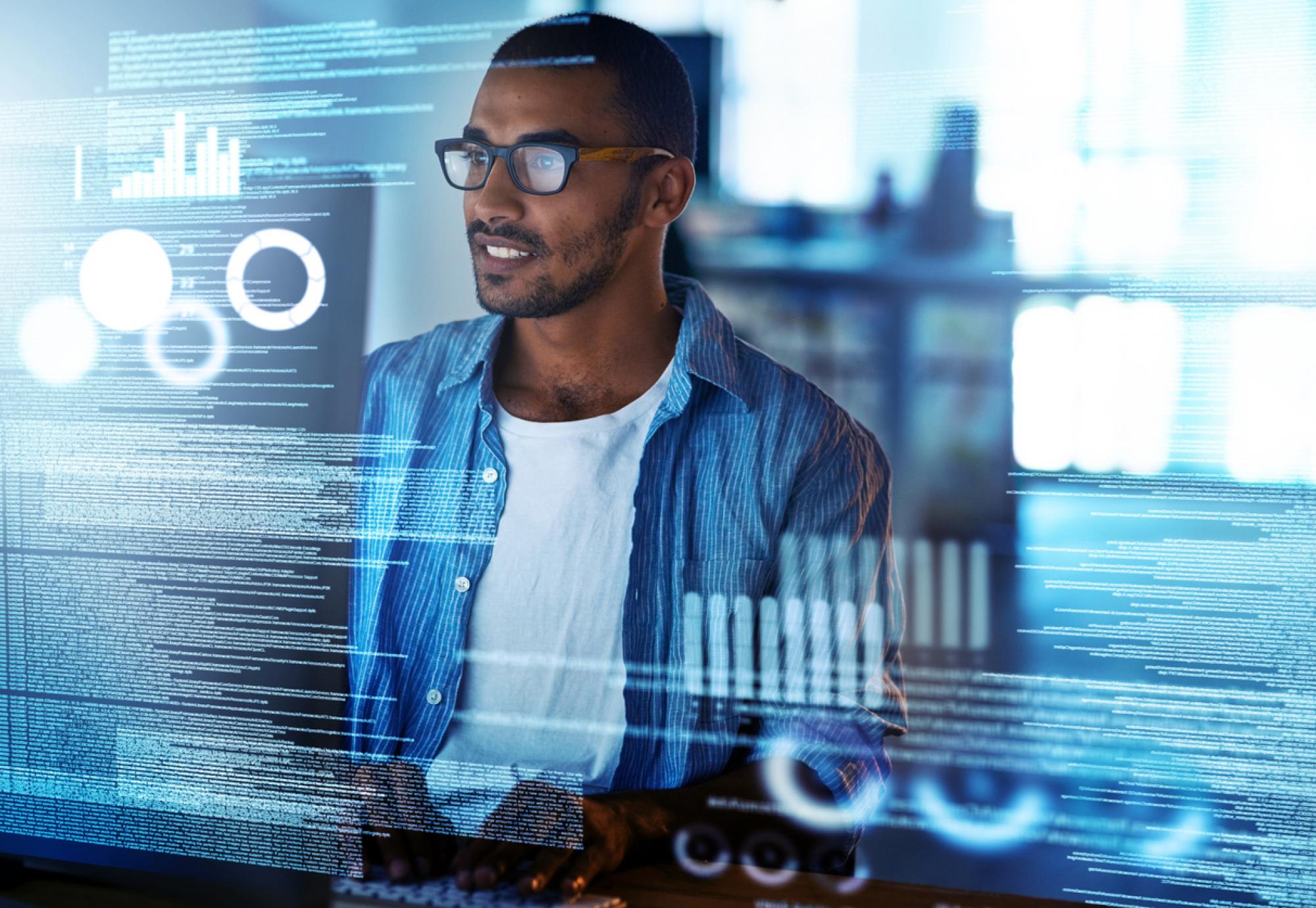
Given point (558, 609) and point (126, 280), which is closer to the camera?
point (558, 609)

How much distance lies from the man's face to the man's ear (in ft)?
0.06

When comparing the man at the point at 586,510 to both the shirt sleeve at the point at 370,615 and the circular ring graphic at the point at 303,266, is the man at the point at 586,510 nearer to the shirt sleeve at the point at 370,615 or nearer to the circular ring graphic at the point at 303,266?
the shirt sleeve at the point at 370,615

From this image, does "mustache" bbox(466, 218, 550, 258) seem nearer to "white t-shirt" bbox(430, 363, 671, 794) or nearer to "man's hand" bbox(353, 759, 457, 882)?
"white t-shirt" bbox(430, 363, 671, 794)

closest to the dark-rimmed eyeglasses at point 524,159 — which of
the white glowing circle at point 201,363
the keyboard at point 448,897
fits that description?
the white glowing circle at point 201,363

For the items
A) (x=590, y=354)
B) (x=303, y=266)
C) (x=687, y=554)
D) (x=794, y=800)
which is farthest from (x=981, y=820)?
(x=303, y=266)

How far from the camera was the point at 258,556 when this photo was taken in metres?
1.14

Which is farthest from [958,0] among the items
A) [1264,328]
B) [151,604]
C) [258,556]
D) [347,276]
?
[151,604]

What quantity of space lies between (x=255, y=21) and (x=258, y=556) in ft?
2.14

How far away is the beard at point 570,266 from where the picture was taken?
1.02 meters

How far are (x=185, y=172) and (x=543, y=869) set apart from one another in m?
0.93

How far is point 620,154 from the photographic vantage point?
3.30 feet

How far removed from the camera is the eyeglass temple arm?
997 millimetres

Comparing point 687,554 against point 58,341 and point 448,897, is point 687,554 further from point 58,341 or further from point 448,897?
point 58,341

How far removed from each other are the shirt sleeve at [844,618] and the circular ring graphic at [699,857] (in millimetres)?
102
